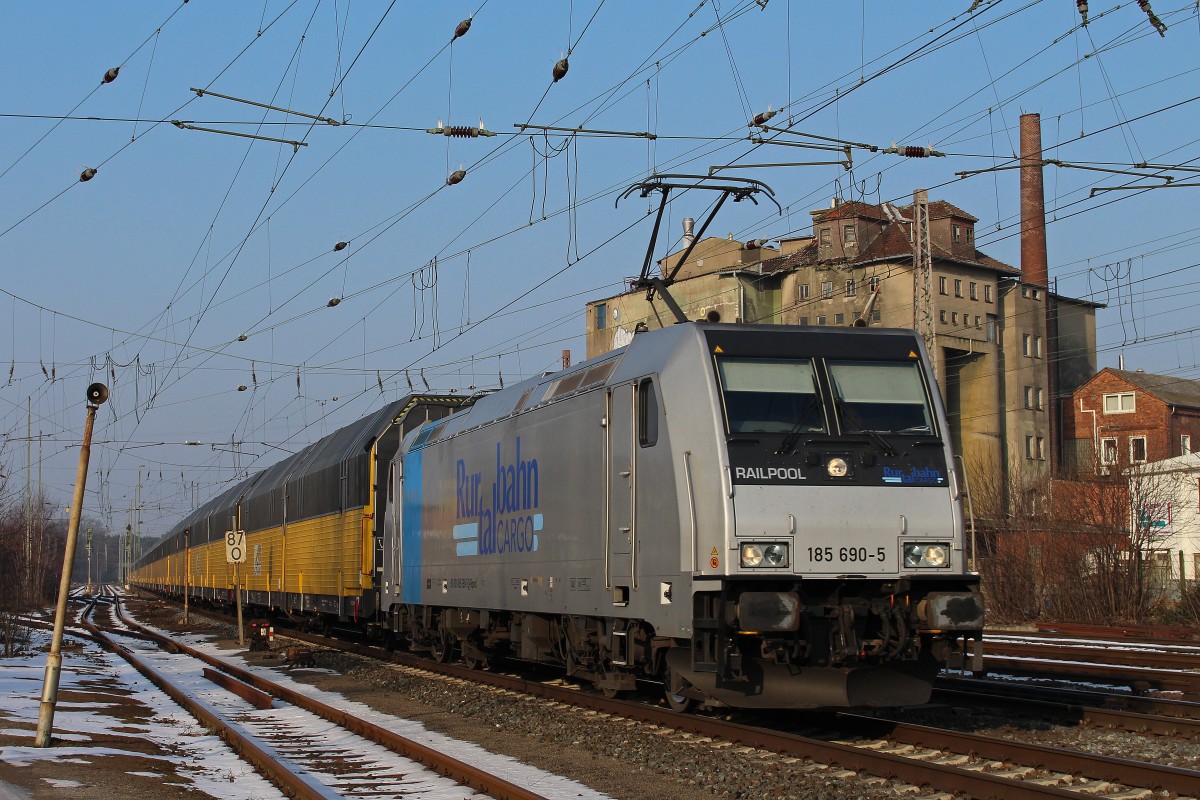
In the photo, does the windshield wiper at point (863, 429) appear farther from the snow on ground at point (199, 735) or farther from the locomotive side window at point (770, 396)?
the snow on ground at point (199, 735)

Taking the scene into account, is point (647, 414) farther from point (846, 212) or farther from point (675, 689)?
point (846, 212)

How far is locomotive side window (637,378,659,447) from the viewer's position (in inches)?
483

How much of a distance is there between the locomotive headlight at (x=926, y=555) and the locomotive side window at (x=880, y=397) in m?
1.06

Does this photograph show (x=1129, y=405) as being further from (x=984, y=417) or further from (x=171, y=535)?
(x=171, y=535)

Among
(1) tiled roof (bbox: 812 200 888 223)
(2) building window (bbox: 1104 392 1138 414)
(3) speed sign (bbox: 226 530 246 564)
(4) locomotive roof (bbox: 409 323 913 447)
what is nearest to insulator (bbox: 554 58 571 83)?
(4) locomotive roof (bbox: 409 323 913 447)

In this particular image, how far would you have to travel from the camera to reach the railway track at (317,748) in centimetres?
990

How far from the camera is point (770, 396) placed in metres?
→ 11.6

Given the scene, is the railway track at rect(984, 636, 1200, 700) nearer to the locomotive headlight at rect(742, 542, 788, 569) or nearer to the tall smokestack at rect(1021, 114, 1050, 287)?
the locomotive headlight at rect(742, 542, 788, 569)

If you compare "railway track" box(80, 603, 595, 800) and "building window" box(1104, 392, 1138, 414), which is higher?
"building window" box(1104, 392, 1138, 414)

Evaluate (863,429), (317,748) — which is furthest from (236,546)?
Result: (863,429)

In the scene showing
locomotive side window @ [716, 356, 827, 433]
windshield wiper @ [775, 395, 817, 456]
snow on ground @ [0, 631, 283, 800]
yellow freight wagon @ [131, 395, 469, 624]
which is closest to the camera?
snow on ground @ [0, 631, 283, 800]

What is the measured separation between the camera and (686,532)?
37.2 feet

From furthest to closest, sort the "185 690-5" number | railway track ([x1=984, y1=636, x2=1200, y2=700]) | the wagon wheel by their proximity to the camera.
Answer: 1. the wagon wheel
2. railway track ([x1=984, y1=636, x2=1200, y2=700])
3. the "185 690-5" number

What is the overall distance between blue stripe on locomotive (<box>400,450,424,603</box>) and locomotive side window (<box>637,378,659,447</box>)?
29.9ft
